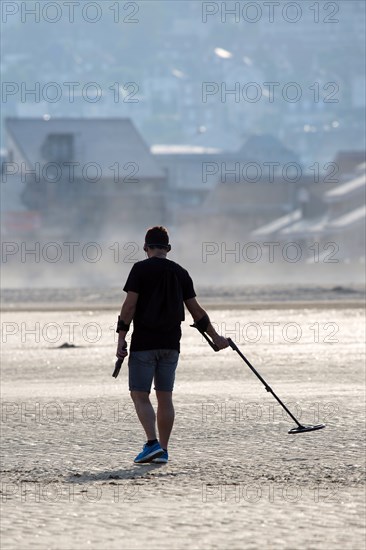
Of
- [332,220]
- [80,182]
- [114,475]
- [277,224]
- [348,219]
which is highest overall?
[80,182]

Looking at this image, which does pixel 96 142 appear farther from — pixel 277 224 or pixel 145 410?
pixel 145 410

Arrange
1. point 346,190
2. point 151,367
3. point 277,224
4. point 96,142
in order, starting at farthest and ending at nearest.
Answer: point 96,142, point 277,224, point 346,190, point 151,367

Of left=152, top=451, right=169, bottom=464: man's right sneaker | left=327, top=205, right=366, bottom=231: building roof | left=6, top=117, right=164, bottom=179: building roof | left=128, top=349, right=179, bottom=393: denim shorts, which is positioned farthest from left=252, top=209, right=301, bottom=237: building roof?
left=152, top=451, right=169, bottom=464: man's right sneaker

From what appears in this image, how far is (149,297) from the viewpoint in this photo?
36.0 ft

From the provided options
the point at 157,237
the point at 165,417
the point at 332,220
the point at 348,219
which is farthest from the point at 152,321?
the point at 332,220

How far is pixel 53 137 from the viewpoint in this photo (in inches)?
3575

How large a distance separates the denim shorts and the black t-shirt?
0.15 feet

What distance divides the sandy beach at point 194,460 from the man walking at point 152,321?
0.42 m

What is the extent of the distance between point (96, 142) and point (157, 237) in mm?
82511

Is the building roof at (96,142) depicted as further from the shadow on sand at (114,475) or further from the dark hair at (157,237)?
the shadow on sand at (114,475)

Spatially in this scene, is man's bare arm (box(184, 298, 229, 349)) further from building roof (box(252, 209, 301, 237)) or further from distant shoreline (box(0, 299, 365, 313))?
building roof (box(252, 209, 301, 237))

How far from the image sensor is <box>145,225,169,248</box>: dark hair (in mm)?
11008

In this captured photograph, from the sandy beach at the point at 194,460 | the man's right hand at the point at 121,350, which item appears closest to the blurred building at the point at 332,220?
the sandy beach at the point at 194,460

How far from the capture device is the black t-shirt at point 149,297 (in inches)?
431
